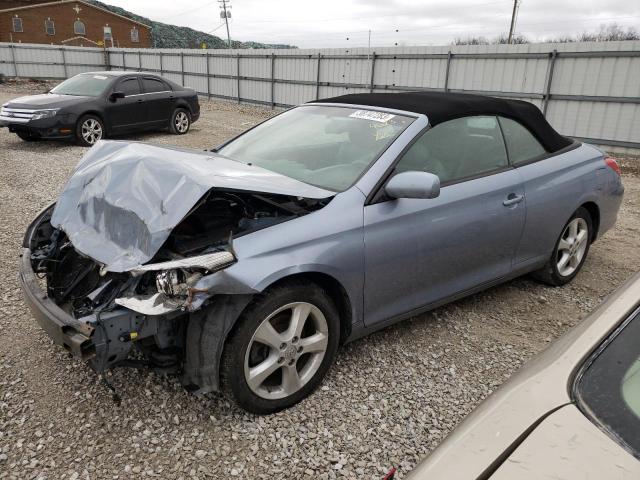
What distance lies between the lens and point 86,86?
10.9m

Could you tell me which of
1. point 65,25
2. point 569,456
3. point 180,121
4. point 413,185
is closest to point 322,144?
point 413,185

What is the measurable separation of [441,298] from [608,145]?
9655 millimetres

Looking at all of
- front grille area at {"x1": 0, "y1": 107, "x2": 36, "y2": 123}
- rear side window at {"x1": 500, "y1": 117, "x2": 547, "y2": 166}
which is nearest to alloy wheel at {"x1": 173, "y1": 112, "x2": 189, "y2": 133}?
front grille area at {"x1": 0, "y1": 107, "x2": 36, "y2": 123}

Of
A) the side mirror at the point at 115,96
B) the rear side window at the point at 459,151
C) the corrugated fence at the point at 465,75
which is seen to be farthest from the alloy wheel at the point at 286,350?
the corrugated fence at the point at 465,75

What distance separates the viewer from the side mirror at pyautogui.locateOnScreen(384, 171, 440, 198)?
275 cm

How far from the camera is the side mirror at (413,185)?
2.75m

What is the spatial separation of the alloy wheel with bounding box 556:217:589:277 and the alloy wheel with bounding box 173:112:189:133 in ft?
33.9

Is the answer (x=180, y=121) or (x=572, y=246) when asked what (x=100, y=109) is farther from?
(x=572, y=246)

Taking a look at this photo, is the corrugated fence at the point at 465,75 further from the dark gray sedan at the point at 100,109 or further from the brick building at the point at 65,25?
the brick building at the point at 65,25

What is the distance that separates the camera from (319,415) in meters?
2.70

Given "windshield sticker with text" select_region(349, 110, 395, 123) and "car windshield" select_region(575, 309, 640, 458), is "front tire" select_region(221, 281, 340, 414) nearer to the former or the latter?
"windshield sticker with text" select_region(349, 110, 395, 123)

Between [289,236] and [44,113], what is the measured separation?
361 inches

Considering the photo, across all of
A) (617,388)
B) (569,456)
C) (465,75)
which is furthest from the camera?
(465,75)

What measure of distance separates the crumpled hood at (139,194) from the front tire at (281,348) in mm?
538
